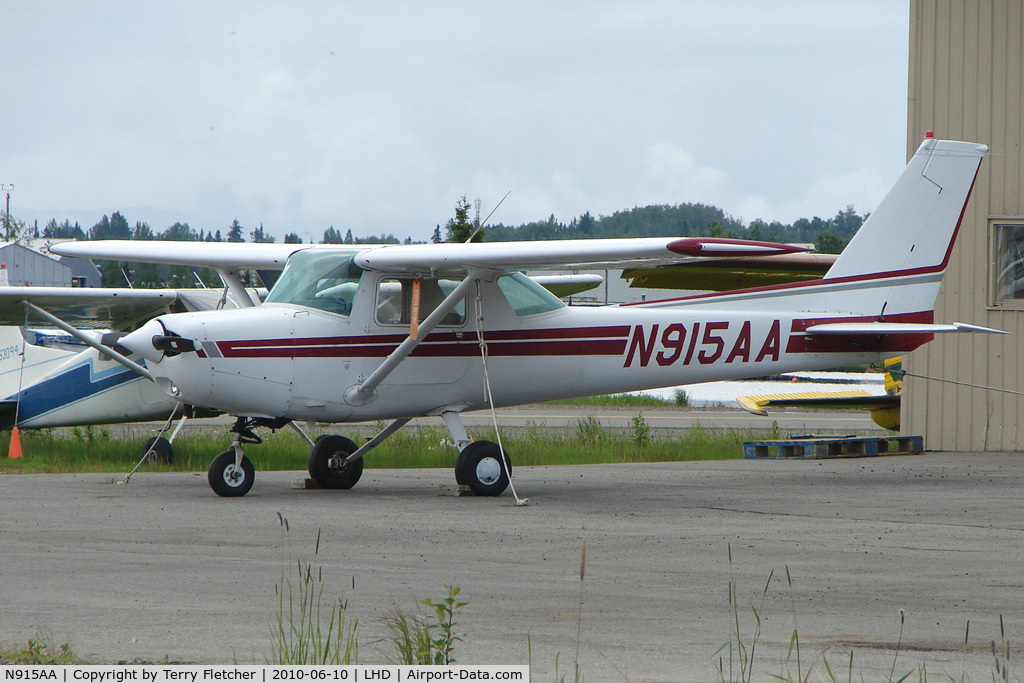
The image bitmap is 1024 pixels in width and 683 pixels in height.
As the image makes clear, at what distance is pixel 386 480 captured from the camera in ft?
40.0

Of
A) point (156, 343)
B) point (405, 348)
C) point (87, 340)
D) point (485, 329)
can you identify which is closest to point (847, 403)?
point (485, 329)

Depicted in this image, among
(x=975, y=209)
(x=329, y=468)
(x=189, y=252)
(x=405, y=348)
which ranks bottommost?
(x=329, y=468)

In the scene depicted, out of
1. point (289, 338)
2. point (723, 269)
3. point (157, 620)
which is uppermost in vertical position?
point (723, 269)

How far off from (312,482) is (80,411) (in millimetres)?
5036

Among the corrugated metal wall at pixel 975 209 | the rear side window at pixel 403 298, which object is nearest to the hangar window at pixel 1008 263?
the corrugated metal wall at pixel 975 209

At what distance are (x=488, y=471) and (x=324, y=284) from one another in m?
2.30

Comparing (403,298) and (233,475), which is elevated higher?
(403,298)

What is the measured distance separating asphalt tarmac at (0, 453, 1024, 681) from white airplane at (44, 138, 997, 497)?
2.90 feet

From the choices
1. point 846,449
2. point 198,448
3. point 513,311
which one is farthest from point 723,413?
point 513,311

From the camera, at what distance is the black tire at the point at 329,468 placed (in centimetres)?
1113

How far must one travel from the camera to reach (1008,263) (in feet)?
50.9

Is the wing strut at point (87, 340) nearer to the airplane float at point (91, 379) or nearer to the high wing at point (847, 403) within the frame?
the airplane float at point (91, 379)

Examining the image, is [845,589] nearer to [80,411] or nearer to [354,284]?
[354,284]

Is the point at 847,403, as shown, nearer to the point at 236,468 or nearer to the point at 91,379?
the point at 236,468
